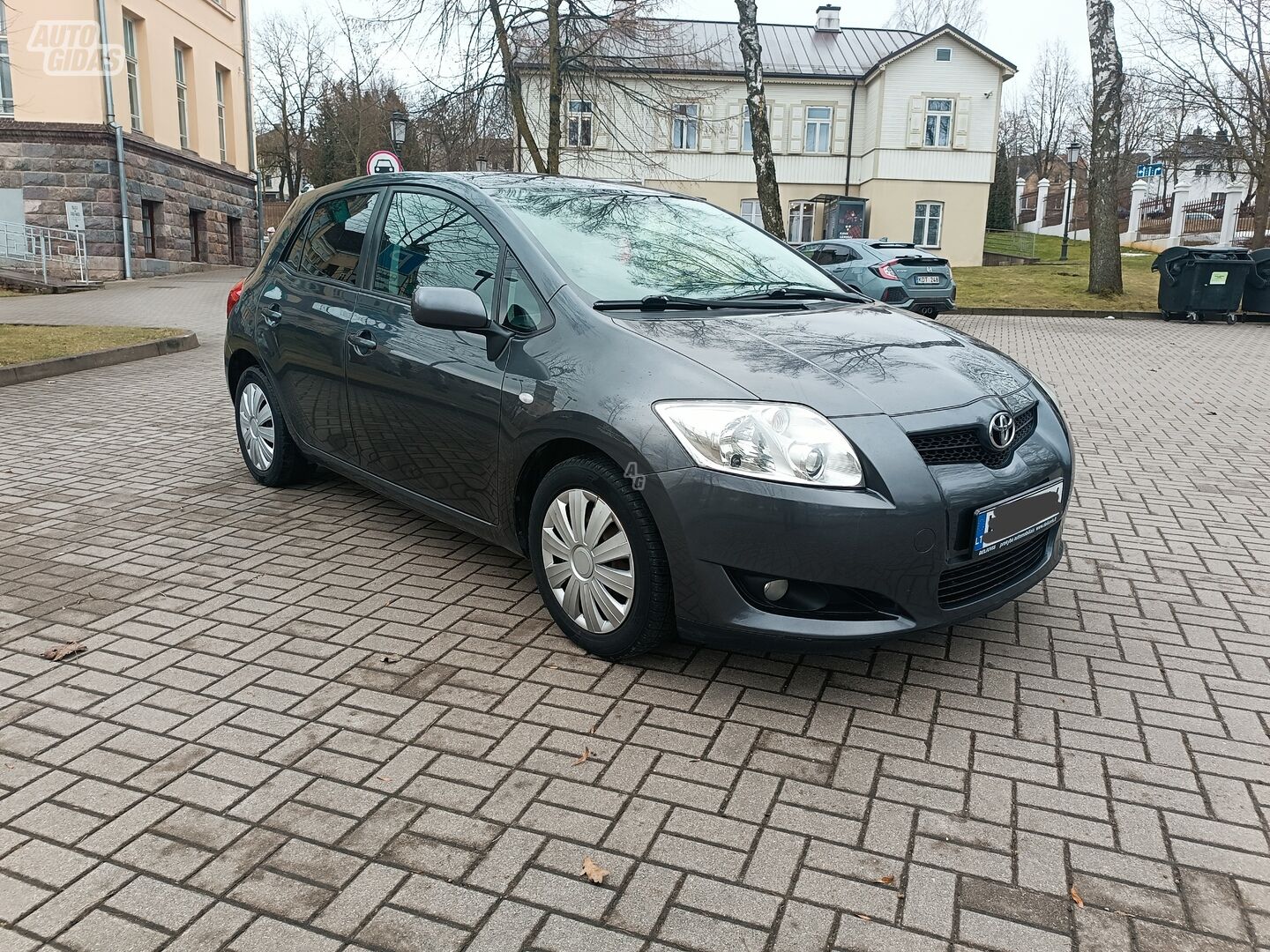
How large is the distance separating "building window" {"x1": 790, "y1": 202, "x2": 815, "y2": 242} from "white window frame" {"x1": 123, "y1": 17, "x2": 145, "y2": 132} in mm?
23019

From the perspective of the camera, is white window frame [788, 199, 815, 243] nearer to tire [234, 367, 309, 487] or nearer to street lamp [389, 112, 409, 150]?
street lamp [389, 112, 409, 150]

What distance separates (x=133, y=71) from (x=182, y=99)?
343cm

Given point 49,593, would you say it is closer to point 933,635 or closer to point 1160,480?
point 933,635

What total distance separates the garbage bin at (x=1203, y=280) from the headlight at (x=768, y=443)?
18.1 meters

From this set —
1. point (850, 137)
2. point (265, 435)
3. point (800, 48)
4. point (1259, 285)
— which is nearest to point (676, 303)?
point (265, 435)

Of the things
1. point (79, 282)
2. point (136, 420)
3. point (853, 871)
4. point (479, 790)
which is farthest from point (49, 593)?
point (79, 282)

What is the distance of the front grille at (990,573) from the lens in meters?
3.26

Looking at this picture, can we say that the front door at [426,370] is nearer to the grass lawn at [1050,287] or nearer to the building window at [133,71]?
the grass lawn at [1050,287]

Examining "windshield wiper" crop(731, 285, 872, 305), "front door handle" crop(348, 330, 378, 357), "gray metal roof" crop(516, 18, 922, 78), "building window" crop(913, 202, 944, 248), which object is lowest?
"front door handle" crop(348, 330, 378, 357)

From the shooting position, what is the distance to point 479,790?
2809 millimetres

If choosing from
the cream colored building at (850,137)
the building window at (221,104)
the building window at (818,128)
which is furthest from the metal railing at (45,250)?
the building window at (818,128)

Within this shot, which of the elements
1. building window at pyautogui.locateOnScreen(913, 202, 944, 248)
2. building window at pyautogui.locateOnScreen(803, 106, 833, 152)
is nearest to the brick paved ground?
building window at pyautogui.locateOnScreen(913, 202, 944, 248)

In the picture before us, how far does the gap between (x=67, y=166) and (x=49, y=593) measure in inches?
948

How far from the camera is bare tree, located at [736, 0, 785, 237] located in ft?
60.9
